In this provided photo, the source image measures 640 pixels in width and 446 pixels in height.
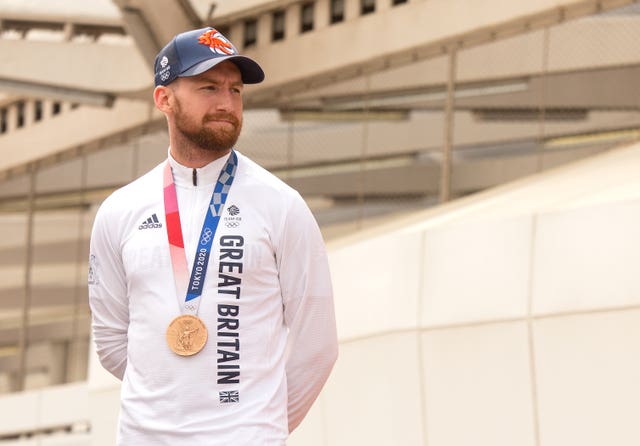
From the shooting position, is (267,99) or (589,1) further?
(267,99)

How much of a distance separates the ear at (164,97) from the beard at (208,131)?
5 cm

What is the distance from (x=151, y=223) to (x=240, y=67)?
1.58 feet

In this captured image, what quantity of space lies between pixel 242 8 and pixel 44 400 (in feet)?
25.1

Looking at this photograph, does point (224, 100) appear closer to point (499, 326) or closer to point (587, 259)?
point (587, 259)

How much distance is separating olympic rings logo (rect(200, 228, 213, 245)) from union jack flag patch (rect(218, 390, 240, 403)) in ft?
1.26

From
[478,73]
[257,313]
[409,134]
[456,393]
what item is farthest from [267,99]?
[257,313]

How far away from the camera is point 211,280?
3.56m

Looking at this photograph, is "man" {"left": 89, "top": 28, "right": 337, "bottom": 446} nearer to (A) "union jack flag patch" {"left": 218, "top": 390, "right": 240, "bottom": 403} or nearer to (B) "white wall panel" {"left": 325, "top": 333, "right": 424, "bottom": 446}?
(A) "union jack flag patch" {"left": 218, "top": 390, "right": 240, "bottom": 403}

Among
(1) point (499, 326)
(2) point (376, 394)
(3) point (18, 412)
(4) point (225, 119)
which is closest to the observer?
(4) point (225, 119)

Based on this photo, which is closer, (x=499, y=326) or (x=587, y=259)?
(x=587, y=259)

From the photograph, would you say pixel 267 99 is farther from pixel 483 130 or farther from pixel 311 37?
pixel 483 130

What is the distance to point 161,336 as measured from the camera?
3574 millimetres

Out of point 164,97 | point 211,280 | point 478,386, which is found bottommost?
point 211,280

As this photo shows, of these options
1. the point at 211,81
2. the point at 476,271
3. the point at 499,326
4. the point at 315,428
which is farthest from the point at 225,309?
the point at 315,428
